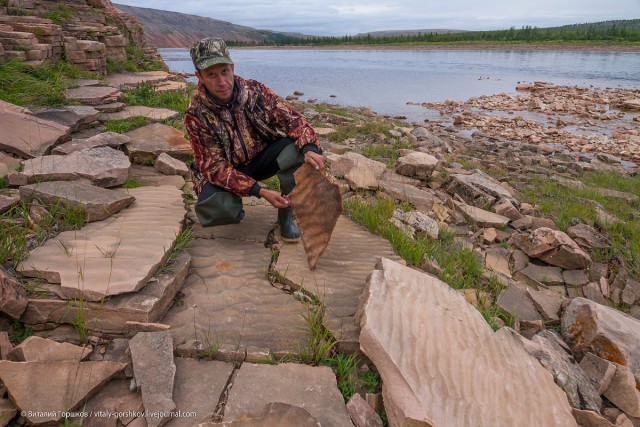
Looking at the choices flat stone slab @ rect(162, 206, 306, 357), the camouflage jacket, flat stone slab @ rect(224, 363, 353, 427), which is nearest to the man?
the camouflage jacket

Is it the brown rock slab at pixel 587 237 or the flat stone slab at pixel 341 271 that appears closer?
the flat stone slab at pixel 341 271

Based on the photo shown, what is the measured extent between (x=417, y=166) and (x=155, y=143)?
338 cm

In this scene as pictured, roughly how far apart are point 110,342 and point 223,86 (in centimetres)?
174

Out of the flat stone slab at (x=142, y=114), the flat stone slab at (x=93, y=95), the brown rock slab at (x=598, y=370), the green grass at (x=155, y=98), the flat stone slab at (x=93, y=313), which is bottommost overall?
the brown rock slab at (x=598, y=370)

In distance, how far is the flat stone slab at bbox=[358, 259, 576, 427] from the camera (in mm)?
1796

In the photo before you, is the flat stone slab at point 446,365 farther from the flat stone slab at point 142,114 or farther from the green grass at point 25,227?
the flat stone slab at point 142,114

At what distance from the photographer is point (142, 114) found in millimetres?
5730

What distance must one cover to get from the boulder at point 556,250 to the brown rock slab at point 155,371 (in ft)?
11.9

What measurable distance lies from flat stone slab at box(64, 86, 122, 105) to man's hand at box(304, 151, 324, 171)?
4.08m

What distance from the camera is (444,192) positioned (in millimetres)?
5535

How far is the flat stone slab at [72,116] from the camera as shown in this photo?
4.55 m

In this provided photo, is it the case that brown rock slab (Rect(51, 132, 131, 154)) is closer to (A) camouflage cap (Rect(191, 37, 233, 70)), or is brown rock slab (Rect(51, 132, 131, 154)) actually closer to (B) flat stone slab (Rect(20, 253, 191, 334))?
(A) camouflage cap (Rect(191, 37, 233, 70))

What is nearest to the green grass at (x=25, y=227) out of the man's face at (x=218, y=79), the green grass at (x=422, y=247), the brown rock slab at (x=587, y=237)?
the man's face at (x=218, y=79)

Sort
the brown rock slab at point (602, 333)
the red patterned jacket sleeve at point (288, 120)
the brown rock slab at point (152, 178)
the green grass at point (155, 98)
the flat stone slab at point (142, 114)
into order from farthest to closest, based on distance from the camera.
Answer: the green grass at point (155, 98) → the flat stone slab at point (142, 114) → the brown rock slab at point (152, 178) → the red patterned jacket sleeve at point (288, 120) → the brown rock slab at point (602, 333)
